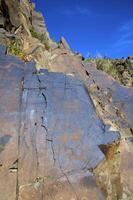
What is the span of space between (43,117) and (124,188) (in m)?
2.19

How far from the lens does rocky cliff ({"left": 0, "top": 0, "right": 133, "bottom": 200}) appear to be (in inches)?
171

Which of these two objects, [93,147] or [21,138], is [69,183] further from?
[21,138]

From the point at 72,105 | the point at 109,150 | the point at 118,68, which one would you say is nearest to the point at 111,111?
the point at 72,105

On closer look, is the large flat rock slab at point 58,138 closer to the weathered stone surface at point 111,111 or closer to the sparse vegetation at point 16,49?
the weathered stone surface at point 111,111

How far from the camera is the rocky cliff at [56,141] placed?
4.34 meters

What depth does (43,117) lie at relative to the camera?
523 centimetres

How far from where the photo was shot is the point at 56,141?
4.91 metres

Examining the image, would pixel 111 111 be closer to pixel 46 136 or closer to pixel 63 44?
pixel 46 136

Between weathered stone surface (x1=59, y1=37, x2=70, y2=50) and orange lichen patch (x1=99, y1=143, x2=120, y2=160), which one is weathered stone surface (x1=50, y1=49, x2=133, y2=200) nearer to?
orange lichen patch (x1=99, y1=143, x2=120, y2=160)

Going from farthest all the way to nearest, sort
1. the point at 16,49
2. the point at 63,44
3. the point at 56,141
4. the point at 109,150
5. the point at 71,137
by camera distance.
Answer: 1. the point at 63,44
2. the point at 16,49
3. the point at 109,150
4. the point at 71,137
5. the point at 56,141

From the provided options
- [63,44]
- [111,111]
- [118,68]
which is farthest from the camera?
[118,68]

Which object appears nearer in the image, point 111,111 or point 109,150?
point 109,150

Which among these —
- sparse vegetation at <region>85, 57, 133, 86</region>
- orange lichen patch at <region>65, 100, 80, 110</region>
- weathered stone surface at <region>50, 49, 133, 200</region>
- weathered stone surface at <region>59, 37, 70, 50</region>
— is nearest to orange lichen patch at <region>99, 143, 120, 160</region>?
weathered stone surface at <region>50, 49, 133, 200</region>

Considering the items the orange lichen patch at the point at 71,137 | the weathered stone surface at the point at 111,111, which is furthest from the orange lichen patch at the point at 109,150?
the orange lichen patch at the point at 71,137
